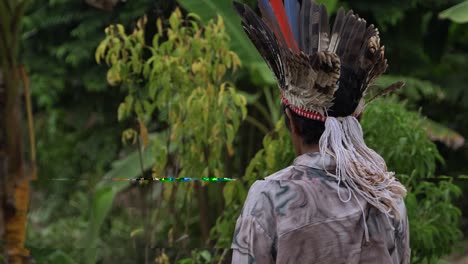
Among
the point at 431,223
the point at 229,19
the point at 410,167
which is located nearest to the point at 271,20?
the point at 410,167

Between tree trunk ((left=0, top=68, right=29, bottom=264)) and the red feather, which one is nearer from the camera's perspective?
the red feather

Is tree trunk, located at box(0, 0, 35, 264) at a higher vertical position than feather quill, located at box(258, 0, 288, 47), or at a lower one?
lower

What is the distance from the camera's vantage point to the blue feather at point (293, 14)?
1836 millimetres

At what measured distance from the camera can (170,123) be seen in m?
4.19

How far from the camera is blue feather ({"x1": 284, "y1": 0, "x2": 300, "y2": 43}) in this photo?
1836 millimetres

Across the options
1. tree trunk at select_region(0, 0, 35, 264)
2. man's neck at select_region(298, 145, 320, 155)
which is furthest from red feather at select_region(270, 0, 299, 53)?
tree trunk at select_region(0, 0, 35, 264)

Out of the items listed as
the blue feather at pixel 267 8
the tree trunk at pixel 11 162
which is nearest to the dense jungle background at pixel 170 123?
the tree trunk at pixel 11 162

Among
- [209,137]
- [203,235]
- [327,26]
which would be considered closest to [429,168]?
[209,137]

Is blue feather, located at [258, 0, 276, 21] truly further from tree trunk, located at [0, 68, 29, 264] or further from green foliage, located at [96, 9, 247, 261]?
green foliage, located at [96, 9, 247, 261]

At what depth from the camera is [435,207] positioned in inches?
147

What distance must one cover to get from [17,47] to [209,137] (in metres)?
1.09

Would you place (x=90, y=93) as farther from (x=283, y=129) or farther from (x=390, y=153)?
(x=390, y=153)

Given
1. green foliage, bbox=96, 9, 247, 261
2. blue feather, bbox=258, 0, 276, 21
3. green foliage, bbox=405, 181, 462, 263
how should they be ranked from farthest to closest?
1. green foliage, bbox=96, 9, 247, 261
2. green foliage, bbox=405, 181, 462, 263
3. blue feather, bbox=258, 0, 276, 21

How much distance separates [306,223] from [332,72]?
327 millimetres
